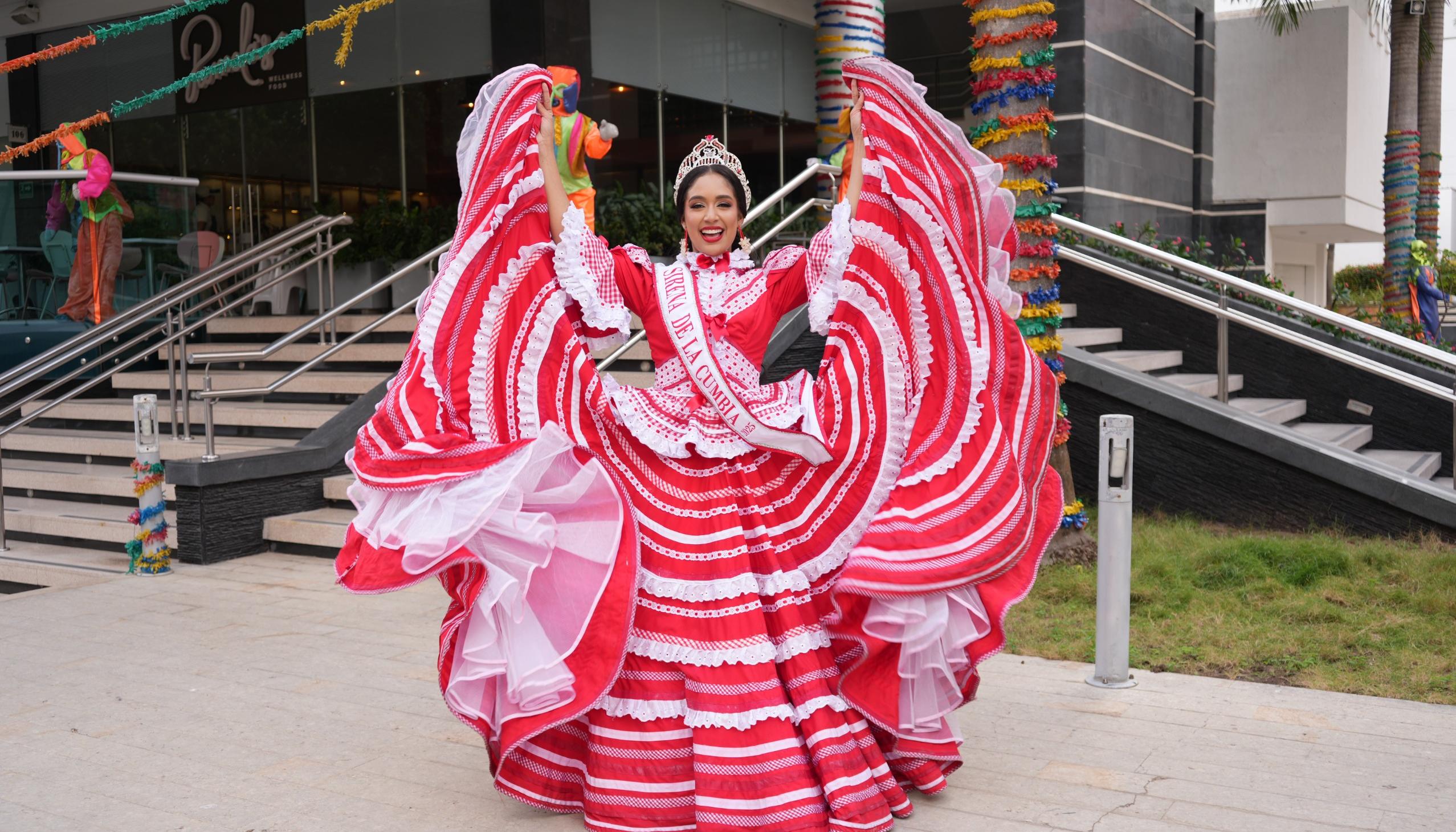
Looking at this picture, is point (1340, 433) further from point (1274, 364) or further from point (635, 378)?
point (635, 378)

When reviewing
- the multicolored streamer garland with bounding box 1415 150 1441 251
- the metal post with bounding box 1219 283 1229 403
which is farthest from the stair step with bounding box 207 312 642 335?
the multicolored streamer garland with bounding box 1415 150 1441 251

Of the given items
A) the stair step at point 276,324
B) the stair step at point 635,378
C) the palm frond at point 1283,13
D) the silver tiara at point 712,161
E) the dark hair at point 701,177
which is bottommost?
the stair step at point 635,378

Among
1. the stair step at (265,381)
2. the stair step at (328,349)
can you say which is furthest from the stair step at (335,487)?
the stair step at (328,349)

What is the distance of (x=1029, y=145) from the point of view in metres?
6.00

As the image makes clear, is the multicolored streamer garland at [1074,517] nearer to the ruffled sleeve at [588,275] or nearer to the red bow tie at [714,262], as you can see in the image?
the red bow tie at [714,262]

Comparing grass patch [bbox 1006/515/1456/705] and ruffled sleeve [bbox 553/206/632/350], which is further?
grass patch [bbox 1006/515/1456/705]

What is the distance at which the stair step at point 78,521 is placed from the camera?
7.34m

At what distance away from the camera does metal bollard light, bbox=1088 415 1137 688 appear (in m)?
4.30

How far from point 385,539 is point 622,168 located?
8.83m

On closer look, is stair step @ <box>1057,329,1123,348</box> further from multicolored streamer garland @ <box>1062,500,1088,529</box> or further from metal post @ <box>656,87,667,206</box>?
metal post @ <box>656,87,667,206</box>

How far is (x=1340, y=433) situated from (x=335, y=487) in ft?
20.1

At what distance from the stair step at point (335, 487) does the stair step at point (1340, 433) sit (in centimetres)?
562

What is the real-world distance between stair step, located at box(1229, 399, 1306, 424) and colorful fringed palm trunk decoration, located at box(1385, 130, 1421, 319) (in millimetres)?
4653

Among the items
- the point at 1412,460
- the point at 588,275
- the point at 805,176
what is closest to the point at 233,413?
the point at 805,176
